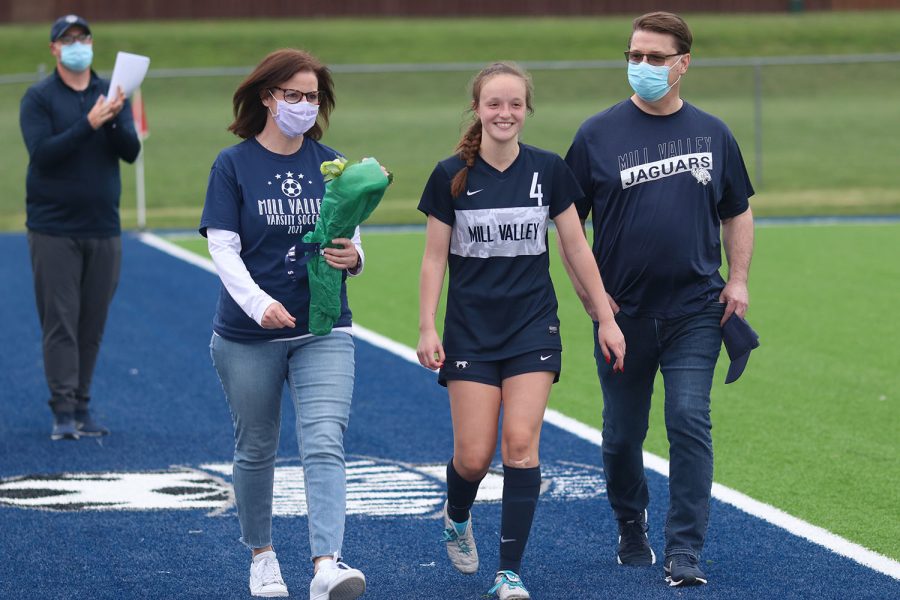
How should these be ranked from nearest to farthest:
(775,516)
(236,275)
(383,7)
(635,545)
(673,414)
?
(236,275) → (673,414) → (635,545) → (775,516) → (383,7)

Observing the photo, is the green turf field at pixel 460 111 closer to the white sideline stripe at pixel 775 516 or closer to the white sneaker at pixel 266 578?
the white sideline stripe at pixel 775 516

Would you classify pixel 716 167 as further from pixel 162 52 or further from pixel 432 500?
pixel 162 52

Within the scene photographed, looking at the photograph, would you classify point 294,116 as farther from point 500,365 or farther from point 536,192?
point 500,365

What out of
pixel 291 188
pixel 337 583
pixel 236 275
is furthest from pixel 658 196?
pixel 337 583

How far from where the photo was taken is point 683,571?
229 inches

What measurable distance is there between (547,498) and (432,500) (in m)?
0.54

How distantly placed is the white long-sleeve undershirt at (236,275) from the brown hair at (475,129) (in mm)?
454

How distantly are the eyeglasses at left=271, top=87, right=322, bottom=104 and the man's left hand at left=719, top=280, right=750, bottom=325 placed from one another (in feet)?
5.83

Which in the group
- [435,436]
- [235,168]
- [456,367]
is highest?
[235,168]

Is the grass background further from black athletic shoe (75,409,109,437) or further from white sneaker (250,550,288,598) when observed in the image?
black athletic shoe (75,409,109,437)

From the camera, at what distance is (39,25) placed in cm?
4997

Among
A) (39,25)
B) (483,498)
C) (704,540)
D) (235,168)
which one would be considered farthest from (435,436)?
(39,25)

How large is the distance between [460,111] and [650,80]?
74.7 feet

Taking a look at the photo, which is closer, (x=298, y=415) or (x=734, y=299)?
(x=298, y=415)
